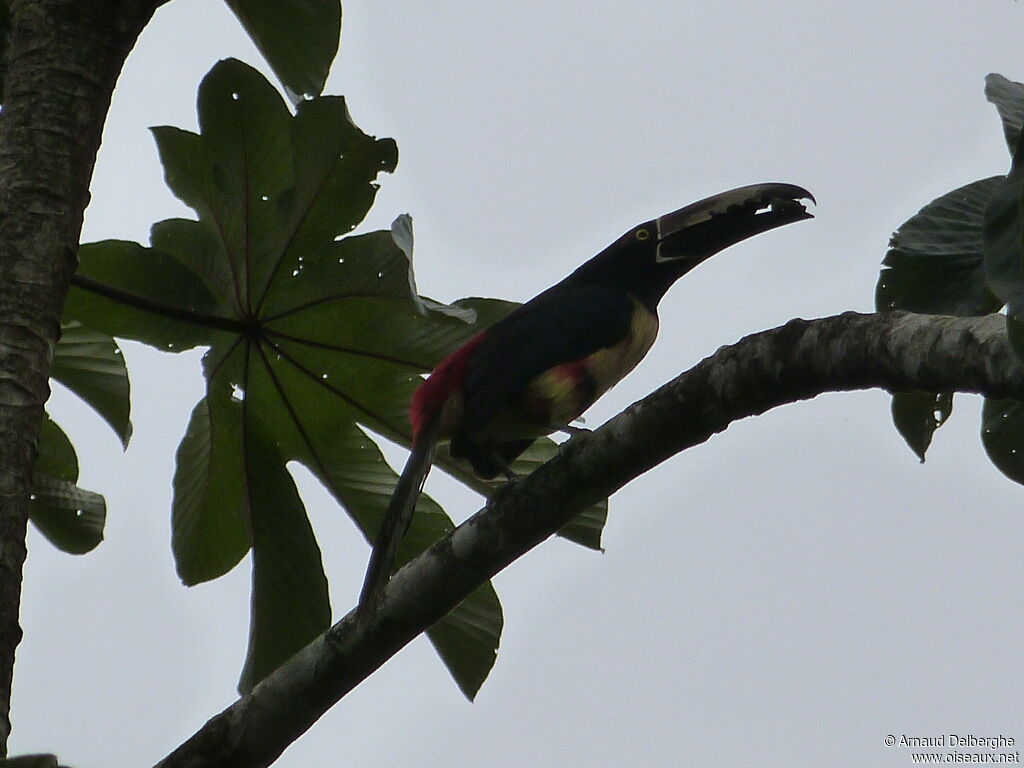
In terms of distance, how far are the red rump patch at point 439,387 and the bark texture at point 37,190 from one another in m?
1.27

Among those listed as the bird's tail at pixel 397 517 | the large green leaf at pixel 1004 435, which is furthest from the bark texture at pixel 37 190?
the large green leaf at pixel 1004 435

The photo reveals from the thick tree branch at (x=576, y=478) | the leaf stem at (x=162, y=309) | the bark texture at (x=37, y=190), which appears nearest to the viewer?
the thick tree branch at (x=576, y=478)

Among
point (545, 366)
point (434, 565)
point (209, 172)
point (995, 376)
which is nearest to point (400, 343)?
point (545, 366)

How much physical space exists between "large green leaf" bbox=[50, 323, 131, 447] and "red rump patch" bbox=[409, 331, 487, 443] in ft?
2.63

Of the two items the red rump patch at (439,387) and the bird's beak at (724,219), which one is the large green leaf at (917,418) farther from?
the red rump patch at (439,387)

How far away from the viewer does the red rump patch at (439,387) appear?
3752mm

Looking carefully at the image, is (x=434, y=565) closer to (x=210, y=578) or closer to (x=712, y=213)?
(x=210, y=578)

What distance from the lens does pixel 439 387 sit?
12.5 feet

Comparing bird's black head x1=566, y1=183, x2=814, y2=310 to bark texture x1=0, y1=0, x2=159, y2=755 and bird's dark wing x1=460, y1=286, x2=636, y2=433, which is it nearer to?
bird's dark wing x1=460, y1=286, x2=636, y2=433

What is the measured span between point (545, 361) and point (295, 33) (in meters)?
1.15

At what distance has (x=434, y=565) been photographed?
262cm

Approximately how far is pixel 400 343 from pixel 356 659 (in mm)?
1417

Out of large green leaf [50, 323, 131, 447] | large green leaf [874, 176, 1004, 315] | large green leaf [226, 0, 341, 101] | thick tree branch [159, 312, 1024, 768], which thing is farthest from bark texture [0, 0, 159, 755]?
large green leaf [874, 176, 1004, 315]

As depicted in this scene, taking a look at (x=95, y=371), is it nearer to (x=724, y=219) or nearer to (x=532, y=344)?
(x=532, y=344)
